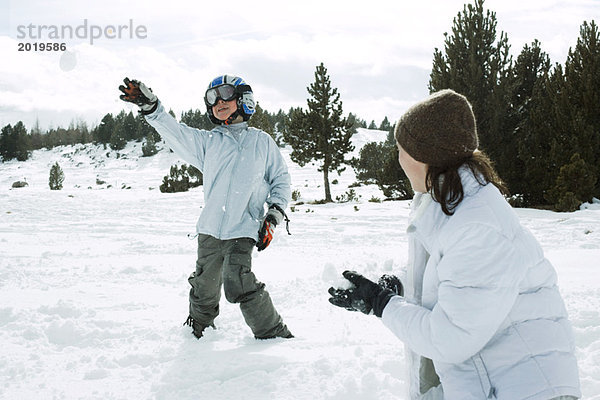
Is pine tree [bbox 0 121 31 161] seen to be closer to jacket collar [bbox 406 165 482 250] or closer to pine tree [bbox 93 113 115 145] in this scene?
pine tree [bbox 93 113 115 145]

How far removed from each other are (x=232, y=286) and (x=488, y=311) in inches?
82.5

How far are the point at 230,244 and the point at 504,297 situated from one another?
2231 mm

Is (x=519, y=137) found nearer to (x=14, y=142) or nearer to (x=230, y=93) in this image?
(x=230, y=93)

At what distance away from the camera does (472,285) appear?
1.39m

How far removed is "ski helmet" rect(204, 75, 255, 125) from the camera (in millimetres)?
3461

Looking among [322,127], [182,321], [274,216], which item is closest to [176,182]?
[322,127]

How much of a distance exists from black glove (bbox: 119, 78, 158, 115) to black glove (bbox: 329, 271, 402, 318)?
2.14 meters

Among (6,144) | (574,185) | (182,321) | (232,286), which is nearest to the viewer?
(232,286)

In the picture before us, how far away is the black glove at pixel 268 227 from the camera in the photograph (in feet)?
10.9

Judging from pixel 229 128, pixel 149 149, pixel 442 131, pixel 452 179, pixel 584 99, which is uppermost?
pixel 149 149

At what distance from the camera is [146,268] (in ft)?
19.0

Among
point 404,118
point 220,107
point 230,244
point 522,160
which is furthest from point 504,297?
point 522,160

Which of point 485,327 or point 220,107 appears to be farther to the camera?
point 220,107

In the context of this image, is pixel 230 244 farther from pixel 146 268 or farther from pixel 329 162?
pixel 329 162
